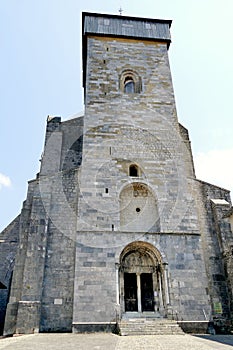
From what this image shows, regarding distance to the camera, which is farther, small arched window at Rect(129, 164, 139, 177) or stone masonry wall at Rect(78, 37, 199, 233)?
small arched window at Rect(129, 164, 139, 177)

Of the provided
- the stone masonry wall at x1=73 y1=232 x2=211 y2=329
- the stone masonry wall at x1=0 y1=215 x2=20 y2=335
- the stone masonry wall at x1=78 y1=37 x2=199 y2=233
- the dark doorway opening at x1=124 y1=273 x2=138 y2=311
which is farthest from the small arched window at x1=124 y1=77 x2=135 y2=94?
the dark doorway opening at x1=124 y1=273 x2=138 y2=311

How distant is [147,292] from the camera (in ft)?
36.1

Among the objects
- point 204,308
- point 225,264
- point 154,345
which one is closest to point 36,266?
point 154,345

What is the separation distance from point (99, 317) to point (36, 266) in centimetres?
280

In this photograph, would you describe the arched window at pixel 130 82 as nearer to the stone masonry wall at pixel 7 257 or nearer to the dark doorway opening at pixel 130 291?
the stone masonry wall at pixel 7 257

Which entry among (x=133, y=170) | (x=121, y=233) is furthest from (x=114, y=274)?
(x=133, y=170)

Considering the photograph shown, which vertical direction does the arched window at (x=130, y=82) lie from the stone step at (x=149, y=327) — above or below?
above

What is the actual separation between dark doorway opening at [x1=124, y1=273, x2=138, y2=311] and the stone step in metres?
0.90

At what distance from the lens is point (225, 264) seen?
36.7 ft

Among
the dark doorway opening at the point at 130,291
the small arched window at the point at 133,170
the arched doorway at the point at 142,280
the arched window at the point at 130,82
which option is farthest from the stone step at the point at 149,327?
the arched window at the point at 130,82

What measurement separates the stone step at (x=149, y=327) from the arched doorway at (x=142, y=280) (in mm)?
705

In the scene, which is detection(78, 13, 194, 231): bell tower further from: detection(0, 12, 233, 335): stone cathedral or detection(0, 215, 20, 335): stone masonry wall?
detection(0, 215, 20, 335): stone masonry wall

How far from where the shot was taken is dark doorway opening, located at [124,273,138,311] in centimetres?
1062

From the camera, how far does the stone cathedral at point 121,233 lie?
10023mm
